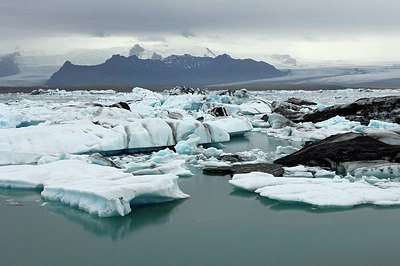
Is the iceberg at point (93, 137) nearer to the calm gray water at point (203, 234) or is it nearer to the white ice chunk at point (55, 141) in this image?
the white ice chunk at point (55, 141)

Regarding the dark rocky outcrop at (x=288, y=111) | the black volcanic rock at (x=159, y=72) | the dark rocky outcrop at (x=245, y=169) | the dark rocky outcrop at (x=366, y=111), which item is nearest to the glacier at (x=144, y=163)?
the dark rocky outcrop at (x=245, y=169)

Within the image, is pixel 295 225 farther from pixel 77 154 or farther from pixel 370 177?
pixel 77 154

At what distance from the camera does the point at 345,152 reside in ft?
29.7

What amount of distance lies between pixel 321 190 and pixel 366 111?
11.8 metres

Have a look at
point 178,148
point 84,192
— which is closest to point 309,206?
point 84,192

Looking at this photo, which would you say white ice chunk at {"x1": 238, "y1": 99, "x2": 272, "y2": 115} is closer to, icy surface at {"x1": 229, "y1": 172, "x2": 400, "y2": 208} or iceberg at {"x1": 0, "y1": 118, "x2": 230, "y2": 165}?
iceberg at {"x1": 0, "y1": 118, "x2": 230, "y2": 165}

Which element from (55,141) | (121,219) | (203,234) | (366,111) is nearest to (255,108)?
(366,111)

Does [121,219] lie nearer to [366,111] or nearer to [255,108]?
[366,111]

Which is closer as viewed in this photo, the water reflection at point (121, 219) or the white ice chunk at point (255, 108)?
the water reflection at point (121, 219)

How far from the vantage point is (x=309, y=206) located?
6594 millimetres

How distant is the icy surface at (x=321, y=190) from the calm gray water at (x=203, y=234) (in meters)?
0.15

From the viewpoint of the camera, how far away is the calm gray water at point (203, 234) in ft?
15.9

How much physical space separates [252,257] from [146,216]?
188cm

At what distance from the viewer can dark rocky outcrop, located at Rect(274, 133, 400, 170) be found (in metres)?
8.86
